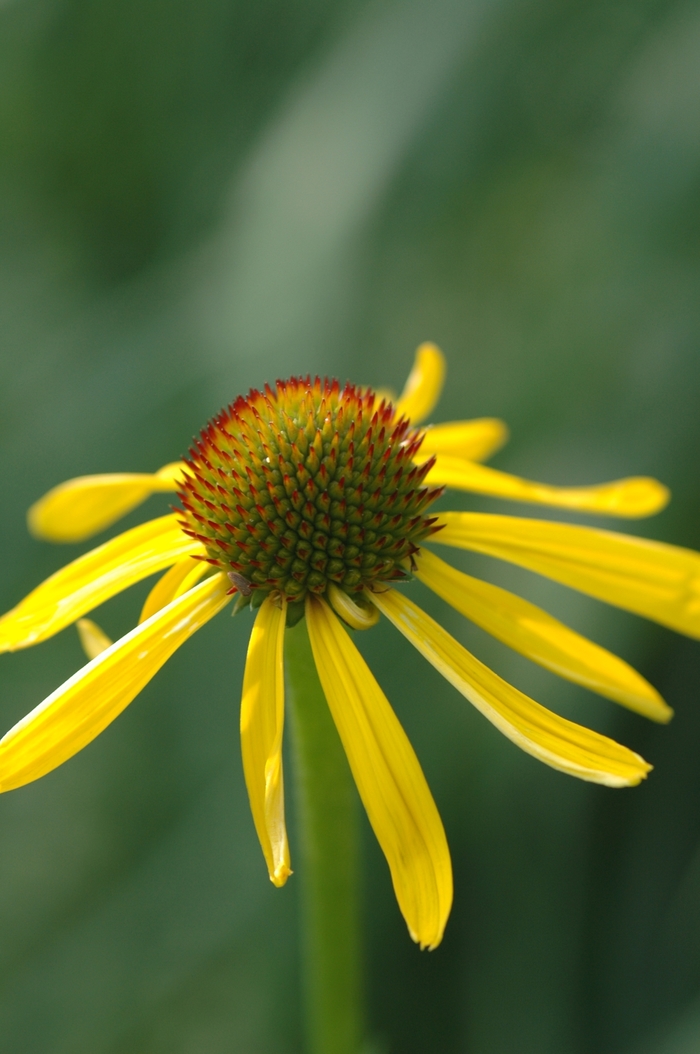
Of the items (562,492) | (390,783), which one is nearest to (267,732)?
(390,783)

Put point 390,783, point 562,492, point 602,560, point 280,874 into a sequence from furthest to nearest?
1. point 562,492
2. point 602,560
3. point 390,783
4. point 280,874

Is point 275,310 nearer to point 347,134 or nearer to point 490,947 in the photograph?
point 347,134

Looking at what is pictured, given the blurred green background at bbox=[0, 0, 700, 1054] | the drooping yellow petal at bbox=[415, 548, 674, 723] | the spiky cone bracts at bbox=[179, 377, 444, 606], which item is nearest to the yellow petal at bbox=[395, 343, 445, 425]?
the spiky cone bracts at bbox=[179, 377, 444, 606]

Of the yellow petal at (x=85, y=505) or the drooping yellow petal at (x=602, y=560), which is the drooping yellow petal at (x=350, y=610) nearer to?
the drooping yellow petal at (x=602, y=560)

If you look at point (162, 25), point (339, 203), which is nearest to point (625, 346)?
point (339, 203)

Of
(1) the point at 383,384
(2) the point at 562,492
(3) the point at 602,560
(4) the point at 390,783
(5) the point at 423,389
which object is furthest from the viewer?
(1) the point at 383,384

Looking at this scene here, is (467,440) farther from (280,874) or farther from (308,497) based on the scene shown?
(280,874)
